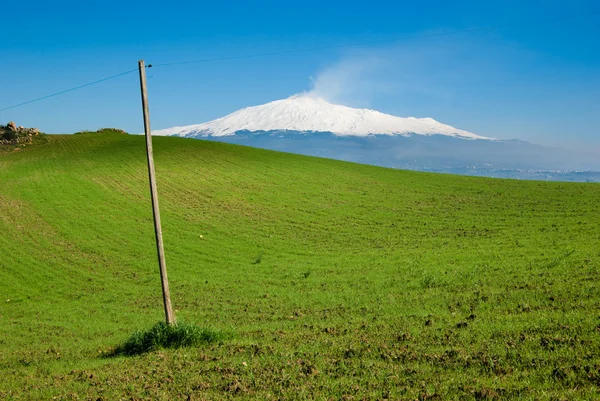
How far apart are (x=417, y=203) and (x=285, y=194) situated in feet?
48.7

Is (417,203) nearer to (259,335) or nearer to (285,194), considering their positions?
(285,194)

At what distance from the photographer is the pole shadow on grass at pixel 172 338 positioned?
14.3 m

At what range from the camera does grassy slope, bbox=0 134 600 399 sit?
10.0m

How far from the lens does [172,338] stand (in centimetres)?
1441

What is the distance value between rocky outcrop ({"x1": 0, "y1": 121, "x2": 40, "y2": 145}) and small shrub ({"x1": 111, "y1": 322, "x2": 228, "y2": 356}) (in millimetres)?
81445

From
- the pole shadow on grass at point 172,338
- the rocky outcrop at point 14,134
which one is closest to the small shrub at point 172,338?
the pole shadow on grass at point 172,338

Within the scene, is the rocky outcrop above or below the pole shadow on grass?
above

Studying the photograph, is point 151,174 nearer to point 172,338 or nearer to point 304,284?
point 172,338

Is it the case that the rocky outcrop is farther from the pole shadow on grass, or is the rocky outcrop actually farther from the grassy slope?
the pole shadow on grass

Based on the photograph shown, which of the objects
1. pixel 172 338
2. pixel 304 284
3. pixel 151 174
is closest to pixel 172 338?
pixel 172 338

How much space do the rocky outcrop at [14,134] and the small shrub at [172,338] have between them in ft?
267

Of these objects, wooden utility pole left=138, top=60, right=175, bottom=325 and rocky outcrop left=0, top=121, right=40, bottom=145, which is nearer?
wooden utility pole left=138, top=60, right=175, bottom=325

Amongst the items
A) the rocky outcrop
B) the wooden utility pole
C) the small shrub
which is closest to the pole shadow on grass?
the small shrub

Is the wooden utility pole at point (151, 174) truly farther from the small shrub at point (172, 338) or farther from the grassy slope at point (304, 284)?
the grassy slope at point (304, 284)
